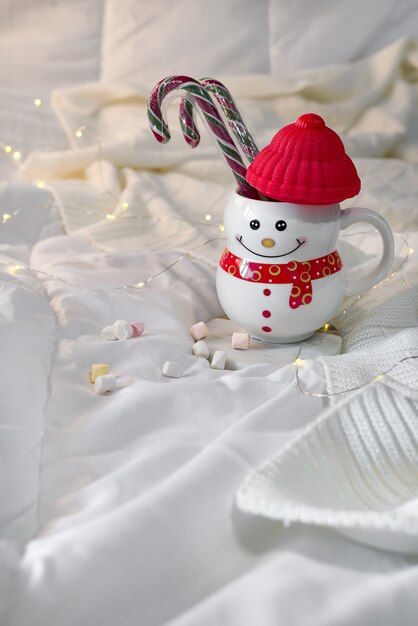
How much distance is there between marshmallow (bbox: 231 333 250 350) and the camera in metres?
0.90

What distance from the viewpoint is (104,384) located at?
2.54 feet

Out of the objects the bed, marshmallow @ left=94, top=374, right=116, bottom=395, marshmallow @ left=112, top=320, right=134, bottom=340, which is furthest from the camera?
→ marshmallow @ left=112, top=320, right=134, bottom=340

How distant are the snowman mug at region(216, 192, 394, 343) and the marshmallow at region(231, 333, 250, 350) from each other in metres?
0.01

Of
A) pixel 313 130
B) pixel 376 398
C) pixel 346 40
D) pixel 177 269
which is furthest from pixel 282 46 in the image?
pixel 376 398

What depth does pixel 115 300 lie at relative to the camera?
37.8 inches

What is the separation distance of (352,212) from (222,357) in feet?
0.71

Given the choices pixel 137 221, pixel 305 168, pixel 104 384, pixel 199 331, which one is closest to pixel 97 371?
pixel 104 384

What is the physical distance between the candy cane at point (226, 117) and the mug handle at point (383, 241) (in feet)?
0.43

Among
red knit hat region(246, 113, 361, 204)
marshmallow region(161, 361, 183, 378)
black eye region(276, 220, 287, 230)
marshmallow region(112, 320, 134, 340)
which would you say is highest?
red knit hat region(246, 113, 361, 204)

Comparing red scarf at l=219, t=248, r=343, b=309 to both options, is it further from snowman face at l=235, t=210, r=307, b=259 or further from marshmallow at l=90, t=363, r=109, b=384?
marshmallow at l=90, t=363, r=109, b=384

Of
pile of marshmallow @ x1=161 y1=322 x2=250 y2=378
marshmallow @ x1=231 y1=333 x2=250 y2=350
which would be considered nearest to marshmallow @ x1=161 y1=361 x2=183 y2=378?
pile of marshmallow @ x1=161 y1=322 x2=250 y2=378

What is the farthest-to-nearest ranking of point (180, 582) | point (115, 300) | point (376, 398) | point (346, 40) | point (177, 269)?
1. point (346, 40)
2. point (177, 269)
3. point (115, 300)
4. point (376, 398)
5. point (180, 582)

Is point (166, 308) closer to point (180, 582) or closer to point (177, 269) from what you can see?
point (177, 269)

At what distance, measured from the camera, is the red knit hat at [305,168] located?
32.2 inches
